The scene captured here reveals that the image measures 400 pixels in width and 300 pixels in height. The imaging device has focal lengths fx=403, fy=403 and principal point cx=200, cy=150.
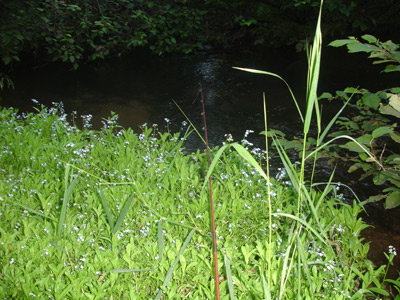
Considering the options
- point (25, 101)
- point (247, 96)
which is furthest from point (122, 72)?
point (247, 96)

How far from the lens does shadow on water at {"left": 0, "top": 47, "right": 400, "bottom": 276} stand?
19.2ft

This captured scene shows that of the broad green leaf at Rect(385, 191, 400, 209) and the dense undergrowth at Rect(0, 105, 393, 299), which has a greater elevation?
the broad green leaf at Rect(385, 191, 400, 209)

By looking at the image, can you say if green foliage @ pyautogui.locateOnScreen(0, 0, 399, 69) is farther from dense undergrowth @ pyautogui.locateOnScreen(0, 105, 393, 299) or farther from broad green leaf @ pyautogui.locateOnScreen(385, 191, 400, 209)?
broad green leaf @ pyautogui.locateOnScreen(385, 191, 400, 209)

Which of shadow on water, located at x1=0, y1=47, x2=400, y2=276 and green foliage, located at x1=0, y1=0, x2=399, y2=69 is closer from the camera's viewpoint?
A: shadow on water, located at x1=0, y1=47, x2=400, y2=276

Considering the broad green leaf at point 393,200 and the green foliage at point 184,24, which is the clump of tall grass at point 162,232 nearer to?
the broad green leaf at point 393,200

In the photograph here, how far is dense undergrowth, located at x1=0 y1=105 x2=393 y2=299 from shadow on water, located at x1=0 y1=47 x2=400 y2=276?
1364 millimetres

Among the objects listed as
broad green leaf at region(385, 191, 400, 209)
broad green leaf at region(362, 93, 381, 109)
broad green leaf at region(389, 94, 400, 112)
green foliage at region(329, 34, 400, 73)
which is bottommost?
broad green leaf at region(385, 191, 400, 209)

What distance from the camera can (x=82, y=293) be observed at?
2.26 meters

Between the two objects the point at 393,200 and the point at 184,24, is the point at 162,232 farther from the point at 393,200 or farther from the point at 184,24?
the point at 184,24

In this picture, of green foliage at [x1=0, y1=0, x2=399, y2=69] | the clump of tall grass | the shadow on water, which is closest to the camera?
the clump of tall grass

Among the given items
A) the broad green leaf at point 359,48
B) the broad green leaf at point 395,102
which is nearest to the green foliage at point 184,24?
the broad green leaf at point 359,48

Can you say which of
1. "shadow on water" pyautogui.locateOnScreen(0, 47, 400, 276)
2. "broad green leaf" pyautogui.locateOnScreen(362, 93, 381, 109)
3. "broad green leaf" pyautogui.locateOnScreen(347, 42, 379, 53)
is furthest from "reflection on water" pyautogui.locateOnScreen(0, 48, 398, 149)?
"broad green leaf" pyautogui.locateOnScreen(347, 42, 379, 53)

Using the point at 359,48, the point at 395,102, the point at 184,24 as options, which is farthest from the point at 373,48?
the point at 184,24

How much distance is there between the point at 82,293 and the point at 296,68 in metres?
6.87
